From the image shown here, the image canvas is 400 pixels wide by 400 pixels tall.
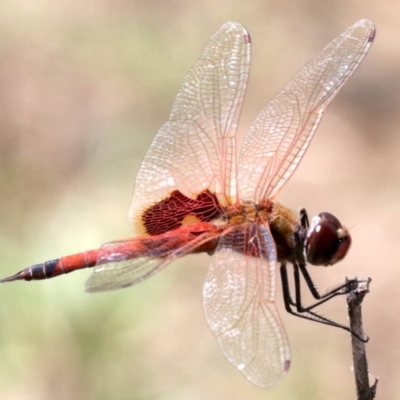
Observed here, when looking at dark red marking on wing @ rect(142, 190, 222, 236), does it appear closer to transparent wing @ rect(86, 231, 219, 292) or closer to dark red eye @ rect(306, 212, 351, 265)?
transparent wing @ rect(86, 231, 219, 292)

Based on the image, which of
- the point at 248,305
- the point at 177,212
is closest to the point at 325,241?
the point at 248,305

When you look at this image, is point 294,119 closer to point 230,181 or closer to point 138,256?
point 230,181

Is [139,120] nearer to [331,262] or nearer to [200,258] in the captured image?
[200,258]

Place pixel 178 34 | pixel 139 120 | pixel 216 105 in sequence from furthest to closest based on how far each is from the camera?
→ 1. pixel 178 34
2. pixel 139 120
3. pixel 216 105

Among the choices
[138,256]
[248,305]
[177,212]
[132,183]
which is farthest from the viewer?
[132,183]

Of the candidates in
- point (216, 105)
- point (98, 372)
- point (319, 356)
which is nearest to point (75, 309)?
point (98, 372)

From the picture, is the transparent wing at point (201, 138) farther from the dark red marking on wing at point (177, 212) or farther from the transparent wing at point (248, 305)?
the transparent wing at point (248, 305)

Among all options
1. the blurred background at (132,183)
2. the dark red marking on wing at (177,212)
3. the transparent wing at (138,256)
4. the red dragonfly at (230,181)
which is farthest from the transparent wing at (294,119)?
the blurred background at (132,183)

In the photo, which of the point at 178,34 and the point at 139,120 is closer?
the point at 139,120
